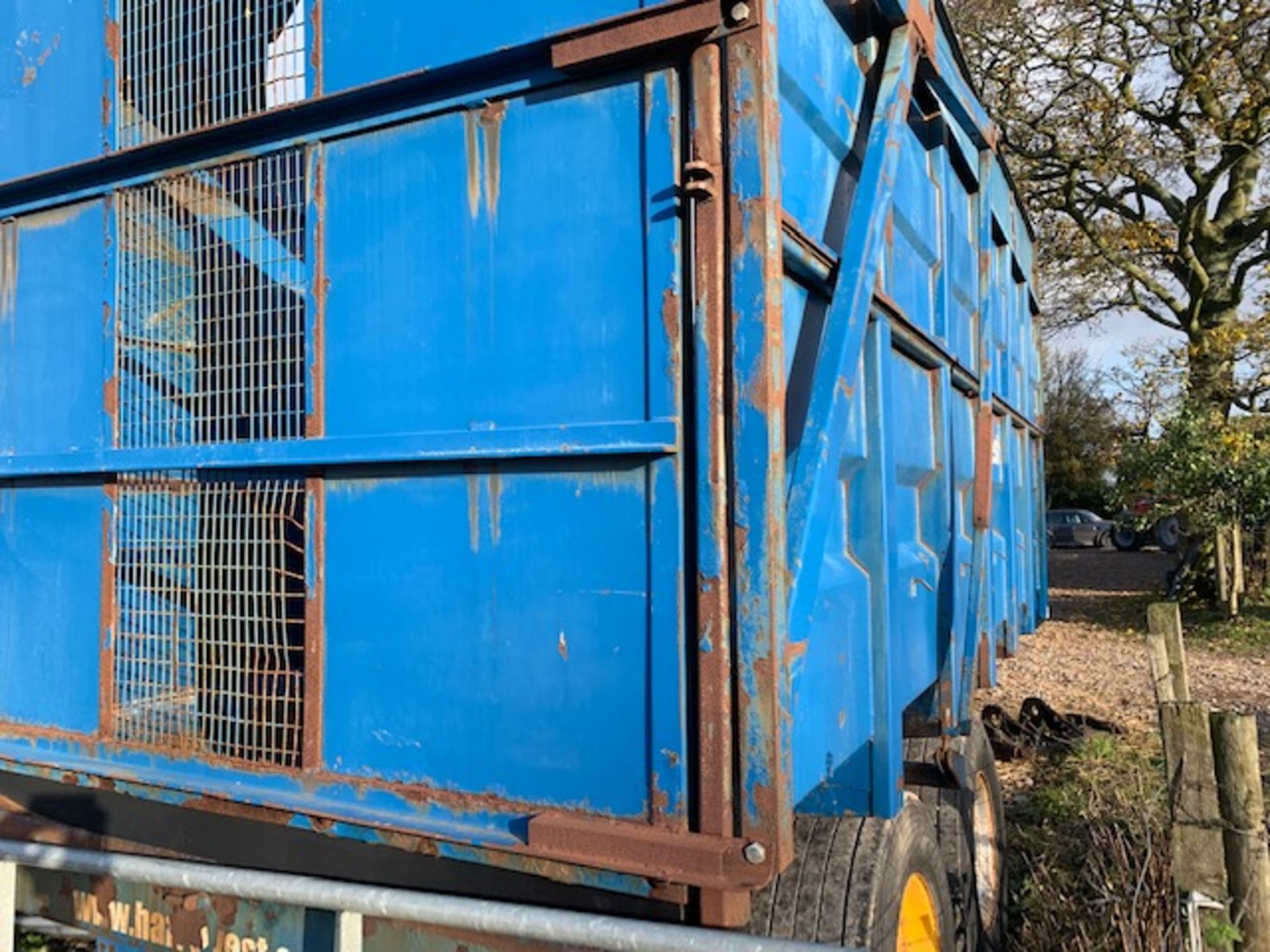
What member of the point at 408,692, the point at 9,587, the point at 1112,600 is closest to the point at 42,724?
the point at 9,587

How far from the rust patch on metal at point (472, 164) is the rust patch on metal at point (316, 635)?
2.50 feet

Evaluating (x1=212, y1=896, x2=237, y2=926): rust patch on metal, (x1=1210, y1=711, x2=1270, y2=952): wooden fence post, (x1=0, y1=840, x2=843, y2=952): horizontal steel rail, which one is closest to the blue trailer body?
(x1=212, y1=896, x2=237, y2=926): rust patch on metal

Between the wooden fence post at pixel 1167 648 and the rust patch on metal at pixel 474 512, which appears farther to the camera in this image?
the wooden fence post at pixel 1167 648

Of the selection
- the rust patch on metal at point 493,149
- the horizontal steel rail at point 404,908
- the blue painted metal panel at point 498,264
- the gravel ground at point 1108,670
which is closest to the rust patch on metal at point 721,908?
the horizontal steel rail at point 404,908

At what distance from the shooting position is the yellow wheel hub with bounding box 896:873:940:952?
8.54ft

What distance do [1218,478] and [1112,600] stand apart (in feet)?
10.7

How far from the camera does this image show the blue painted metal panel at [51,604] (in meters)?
2.87

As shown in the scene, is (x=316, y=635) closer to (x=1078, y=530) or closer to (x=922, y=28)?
(x=922, y=28)

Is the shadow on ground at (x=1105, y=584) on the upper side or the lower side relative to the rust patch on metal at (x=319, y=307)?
lower

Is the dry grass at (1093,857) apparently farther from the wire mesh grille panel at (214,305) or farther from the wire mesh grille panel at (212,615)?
the wire mesh grille panel at (214,305)

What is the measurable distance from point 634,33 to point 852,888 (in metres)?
1.95

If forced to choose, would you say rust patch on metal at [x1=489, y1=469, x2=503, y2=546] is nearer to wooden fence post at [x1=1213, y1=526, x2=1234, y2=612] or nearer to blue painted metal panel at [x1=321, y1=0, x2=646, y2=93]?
blue painted metal panel at [x1=321, y1=0, x2=646, y2=93]

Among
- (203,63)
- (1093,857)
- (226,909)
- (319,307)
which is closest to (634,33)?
(319,307)

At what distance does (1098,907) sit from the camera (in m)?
3.76
